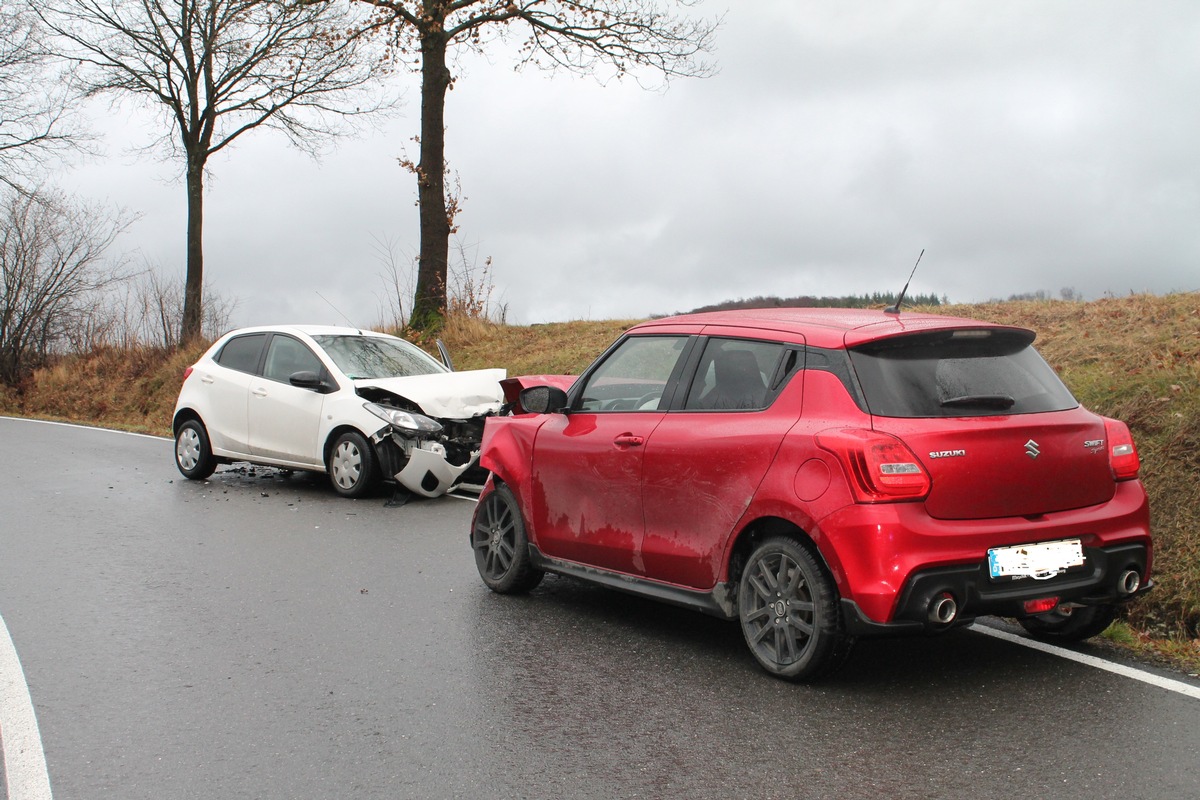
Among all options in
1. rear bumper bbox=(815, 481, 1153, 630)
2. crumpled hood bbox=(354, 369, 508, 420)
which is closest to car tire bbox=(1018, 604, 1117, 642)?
rear bumper bbox=(815, 481, 1153, 630)

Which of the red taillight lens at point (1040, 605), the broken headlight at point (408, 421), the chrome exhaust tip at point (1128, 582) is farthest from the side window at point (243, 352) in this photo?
the chrome exhaust tip at point (1128, 582)

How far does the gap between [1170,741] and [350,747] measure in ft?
10.5

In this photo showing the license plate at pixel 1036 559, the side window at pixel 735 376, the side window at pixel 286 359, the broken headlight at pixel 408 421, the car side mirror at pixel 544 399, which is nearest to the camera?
the license plate at pixel 1036 559

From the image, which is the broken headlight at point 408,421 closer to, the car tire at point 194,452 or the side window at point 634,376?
the car tire at point 194,452

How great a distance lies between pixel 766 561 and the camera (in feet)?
17.8

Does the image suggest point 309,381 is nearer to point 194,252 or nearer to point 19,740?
point 19,740

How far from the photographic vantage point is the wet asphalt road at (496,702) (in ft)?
14.0

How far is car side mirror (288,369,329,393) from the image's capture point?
1181cm

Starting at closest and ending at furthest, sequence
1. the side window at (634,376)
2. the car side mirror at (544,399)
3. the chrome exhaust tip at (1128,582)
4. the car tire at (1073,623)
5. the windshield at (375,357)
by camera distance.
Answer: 1. the chrome exhaust tip at (1128,582)
2. the car tire at (1073,623)
3. the side window at (634,376)
4. the car side mirror at (544,399)
5. the windshield at (375,357)

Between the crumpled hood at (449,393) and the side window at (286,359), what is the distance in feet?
2.78

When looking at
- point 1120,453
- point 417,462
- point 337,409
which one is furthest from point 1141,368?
point 337,409

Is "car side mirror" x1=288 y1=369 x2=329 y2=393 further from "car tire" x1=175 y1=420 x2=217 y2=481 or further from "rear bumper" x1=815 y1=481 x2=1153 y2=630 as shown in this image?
"rear bumper" x1=815 y1=481 x2=1153 y2=630

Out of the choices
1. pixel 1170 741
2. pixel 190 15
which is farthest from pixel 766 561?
pixel 190 15

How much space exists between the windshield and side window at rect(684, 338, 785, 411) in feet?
21.9
